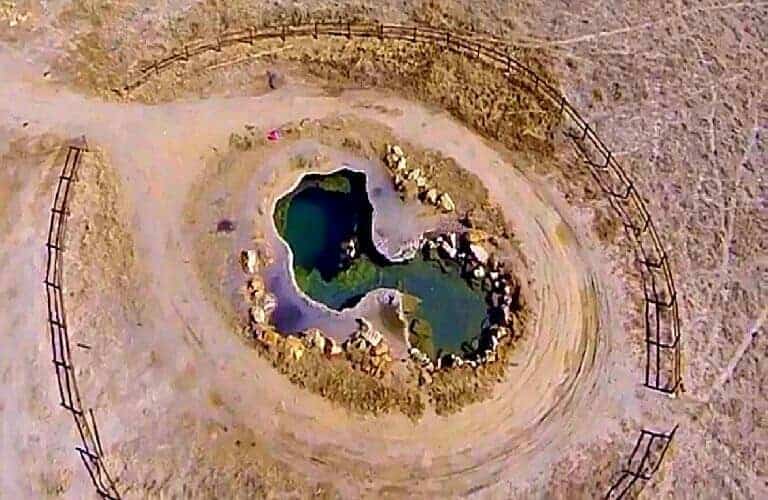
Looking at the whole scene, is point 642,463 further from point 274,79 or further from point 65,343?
point 65,343

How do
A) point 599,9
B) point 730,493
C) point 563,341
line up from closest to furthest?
point 730,493
point 563,341
point 599,9

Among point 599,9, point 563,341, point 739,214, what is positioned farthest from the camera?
point 599,9

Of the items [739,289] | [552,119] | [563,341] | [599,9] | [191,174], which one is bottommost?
[563,341]

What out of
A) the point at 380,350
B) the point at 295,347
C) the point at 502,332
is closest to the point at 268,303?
the point at 295,347

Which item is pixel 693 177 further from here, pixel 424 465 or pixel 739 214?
pixel 424 465

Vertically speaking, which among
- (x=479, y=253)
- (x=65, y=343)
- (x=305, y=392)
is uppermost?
(x=479, y=253)

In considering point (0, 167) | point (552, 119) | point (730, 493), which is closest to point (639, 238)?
point (552, 119)
